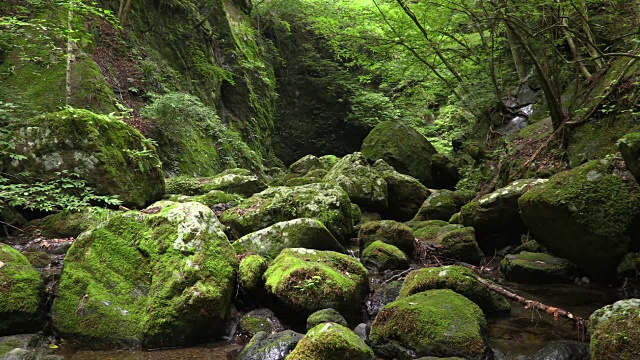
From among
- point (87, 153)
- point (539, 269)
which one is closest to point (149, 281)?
point (87, 153)

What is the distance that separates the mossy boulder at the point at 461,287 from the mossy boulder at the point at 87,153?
5.09 meters

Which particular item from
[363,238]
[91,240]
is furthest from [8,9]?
[363,238]

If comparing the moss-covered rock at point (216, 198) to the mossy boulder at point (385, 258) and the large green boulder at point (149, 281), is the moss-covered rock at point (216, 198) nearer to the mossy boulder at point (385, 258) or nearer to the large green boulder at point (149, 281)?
the mossy boulder at point (385, 258)

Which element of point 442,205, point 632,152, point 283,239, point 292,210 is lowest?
point 442,205

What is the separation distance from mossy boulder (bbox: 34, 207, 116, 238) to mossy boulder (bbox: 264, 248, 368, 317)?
124 inches

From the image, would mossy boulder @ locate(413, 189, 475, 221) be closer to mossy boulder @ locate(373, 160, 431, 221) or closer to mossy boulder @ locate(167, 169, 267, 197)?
mossy boulder @ locate(373, 160, 431, 221)

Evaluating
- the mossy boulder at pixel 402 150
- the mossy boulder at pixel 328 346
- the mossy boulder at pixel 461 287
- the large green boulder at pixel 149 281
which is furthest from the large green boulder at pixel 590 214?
the mossy boulder at pixel 402 150

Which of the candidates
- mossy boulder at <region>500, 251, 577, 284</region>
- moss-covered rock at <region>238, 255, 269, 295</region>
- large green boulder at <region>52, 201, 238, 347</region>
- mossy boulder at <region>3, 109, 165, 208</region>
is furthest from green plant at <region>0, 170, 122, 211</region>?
mossy boulder at <region>500, 251, 577, 284</region>

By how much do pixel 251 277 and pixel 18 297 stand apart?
244 centimetres

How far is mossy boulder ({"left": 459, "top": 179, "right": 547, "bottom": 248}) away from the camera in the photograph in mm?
8039

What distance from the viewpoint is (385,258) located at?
7.29 m

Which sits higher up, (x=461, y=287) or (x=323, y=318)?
(x=461, y=287)

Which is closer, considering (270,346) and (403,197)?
(270,346)

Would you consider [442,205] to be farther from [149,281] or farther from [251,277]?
[149,281]
